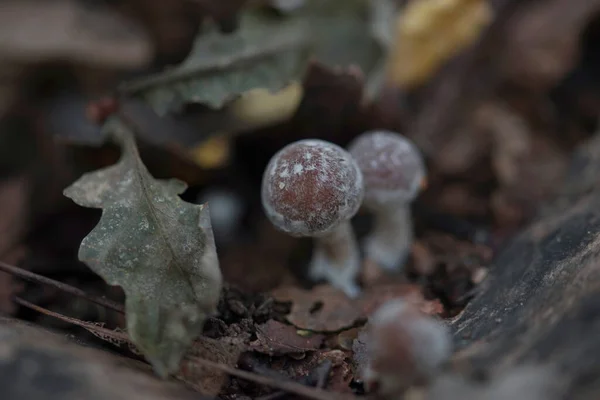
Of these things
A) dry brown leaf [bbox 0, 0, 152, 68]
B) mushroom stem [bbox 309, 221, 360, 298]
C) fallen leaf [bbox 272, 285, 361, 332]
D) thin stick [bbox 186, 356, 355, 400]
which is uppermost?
dry brown leaf [bbox 0, 0, 152, 68]

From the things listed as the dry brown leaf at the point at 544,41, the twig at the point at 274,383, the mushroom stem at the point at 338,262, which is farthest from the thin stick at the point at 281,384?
the dry brown leaf at the point at 544,41

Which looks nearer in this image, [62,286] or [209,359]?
[209,359]

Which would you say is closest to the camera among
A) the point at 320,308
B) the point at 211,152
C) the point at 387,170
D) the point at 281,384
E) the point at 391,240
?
the point at 281,384

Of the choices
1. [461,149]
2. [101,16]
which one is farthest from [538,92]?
[101,16]

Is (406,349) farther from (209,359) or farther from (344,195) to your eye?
(344,195)

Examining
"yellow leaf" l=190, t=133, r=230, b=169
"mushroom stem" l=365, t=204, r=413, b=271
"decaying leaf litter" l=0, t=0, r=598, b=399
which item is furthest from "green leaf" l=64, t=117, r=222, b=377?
"mushroom stem" l=365, t=204, r=413, b=271

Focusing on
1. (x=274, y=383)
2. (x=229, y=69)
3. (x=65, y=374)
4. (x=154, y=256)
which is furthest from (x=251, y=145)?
(x=65, y=374)

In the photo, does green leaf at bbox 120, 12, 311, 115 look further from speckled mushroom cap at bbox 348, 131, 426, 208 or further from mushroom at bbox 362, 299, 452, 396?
mushroom at bbox 362, 299, 452, 396
